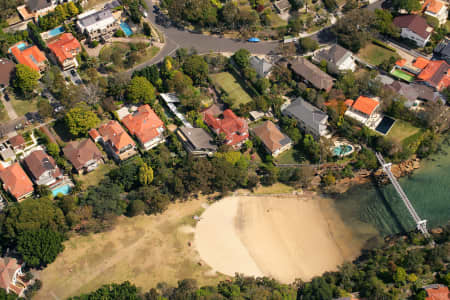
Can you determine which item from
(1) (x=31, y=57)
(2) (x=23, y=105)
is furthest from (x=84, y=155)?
(1) (x=31, y=57)

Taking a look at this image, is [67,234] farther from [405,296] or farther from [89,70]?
[405,296]

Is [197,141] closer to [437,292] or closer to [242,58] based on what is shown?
[242,58]

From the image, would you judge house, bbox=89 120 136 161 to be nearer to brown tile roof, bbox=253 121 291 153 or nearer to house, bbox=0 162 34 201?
house, bbox=0 162 34 201

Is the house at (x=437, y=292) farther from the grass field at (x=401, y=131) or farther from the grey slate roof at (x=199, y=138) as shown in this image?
the grey slate roof at (x=199, y=138)

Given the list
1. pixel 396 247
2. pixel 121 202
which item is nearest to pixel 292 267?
pixel 396 247

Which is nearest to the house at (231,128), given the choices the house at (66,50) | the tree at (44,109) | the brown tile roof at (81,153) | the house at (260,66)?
the house at (260,66)

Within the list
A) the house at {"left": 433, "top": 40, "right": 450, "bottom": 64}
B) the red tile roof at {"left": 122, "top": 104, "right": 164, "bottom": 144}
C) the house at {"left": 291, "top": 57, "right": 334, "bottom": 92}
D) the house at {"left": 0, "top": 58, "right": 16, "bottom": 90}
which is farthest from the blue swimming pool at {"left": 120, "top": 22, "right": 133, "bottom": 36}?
the house at {"left": 433, "top": 40, "right": 450, "bottom": 64}
